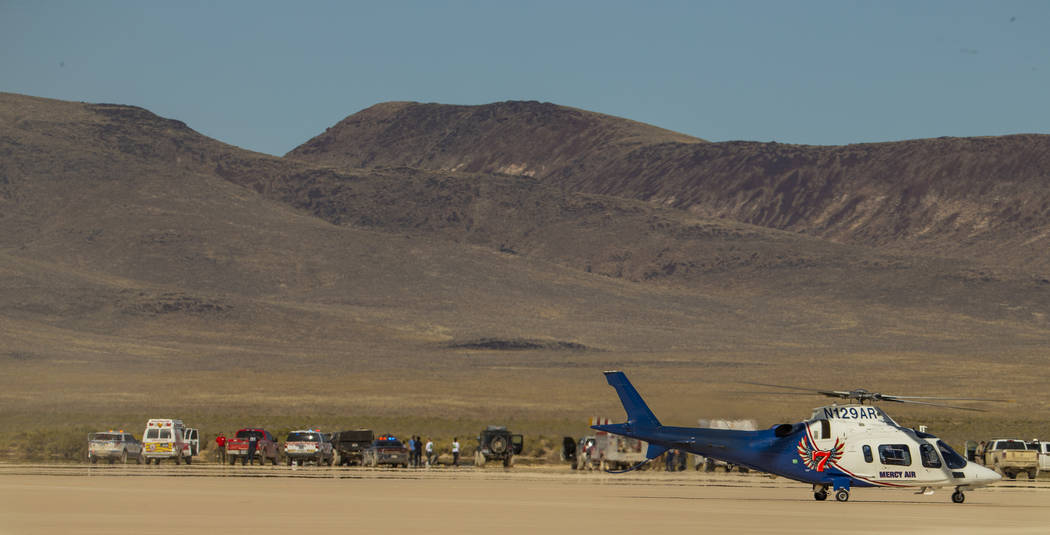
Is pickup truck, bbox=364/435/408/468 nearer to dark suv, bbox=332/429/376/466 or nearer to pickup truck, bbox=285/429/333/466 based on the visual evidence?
dark suv, bbox=332/429/376/466

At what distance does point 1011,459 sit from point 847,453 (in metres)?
20.4

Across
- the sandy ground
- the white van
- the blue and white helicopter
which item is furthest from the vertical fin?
the white van

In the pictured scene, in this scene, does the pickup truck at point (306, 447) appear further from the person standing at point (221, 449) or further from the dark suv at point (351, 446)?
the person standing at point (221, 449)

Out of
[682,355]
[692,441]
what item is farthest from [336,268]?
[692,441]

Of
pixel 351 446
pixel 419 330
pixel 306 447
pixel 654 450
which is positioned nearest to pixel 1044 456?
pixel 654 450

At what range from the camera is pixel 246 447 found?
185 ft

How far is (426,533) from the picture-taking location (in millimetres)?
24781

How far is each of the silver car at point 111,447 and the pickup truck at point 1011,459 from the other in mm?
30527

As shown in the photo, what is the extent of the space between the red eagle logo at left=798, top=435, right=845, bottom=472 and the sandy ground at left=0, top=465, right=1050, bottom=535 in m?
0.86

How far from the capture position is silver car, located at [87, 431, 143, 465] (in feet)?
184

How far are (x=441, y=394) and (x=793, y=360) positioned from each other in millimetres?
34363

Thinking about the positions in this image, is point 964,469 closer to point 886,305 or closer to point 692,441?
point 692,441

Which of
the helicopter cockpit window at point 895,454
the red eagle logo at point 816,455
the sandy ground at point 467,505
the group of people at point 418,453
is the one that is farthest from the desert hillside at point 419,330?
the red eagle logo at point 816,455

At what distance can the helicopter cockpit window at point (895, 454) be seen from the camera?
35844 millimetres
